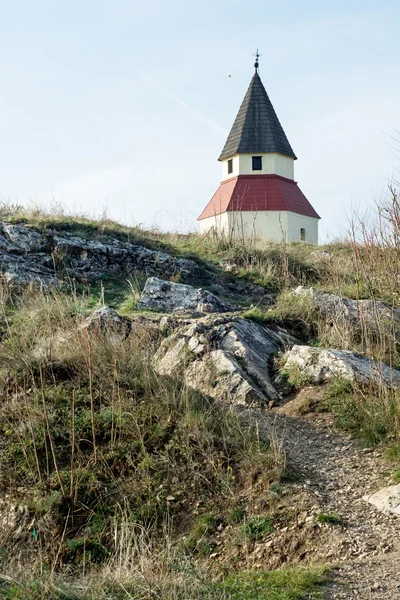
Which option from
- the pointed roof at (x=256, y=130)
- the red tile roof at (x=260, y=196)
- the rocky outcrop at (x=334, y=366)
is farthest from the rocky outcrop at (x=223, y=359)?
the pointed roof at (x=256, y=130)

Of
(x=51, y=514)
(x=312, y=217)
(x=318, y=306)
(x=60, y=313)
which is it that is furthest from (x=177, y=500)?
(x=312, y=217)

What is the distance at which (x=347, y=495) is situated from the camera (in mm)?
5086

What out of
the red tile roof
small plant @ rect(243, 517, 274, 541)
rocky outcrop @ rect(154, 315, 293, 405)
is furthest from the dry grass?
the red tile roof

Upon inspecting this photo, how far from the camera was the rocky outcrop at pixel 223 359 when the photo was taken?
282 inches

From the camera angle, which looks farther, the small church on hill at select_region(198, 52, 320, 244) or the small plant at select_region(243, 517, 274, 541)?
the small church on hill at select_region(198, 52, 320, 244)

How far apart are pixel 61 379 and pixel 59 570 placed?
2.69 metres

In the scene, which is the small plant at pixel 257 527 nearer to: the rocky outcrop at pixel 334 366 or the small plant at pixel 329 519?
the small plant at pixel 329 519

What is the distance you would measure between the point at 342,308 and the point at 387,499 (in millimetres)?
4548

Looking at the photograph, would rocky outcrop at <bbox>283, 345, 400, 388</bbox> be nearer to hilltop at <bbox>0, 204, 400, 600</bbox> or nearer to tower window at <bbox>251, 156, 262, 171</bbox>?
hilltop at <bbox>0, 204, 400, 600</bbox>

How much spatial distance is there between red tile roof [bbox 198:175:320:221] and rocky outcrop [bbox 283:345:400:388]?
1968 centimetres

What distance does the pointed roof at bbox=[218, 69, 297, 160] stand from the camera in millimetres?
30062

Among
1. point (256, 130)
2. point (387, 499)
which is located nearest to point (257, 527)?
point (387, 499)

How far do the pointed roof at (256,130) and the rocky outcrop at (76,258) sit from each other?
17732 mm

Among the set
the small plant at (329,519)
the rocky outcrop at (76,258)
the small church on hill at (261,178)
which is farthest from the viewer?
the small church on hill at (261,178)
